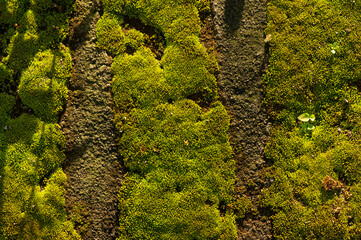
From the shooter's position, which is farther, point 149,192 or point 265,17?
point 265,17

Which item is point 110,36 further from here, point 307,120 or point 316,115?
point 316,115

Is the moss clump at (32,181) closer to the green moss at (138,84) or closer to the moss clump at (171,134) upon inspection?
the moss clump at (171,134)

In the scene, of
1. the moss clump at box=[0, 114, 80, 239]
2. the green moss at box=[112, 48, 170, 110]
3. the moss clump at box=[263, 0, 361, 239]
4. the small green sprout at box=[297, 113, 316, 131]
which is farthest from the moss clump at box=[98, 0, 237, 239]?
the small green sprout at box=[297, 113, 316, 131]

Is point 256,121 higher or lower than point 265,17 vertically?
lower

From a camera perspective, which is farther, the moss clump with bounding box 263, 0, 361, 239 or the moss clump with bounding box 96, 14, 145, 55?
the moss clump with bounding box 96, 14, 145, 55

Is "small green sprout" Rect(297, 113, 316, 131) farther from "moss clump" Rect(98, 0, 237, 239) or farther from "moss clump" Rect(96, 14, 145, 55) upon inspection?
"moss clump" Rect(96, 14, 145, 55)

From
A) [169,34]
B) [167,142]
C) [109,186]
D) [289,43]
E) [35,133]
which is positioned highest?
[289,43]

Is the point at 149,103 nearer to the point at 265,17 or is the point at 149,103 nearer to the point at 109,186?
the point at 109,186

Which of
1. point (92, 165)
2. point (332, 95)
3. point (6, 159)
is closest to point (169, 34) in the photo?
point (92, 165)
